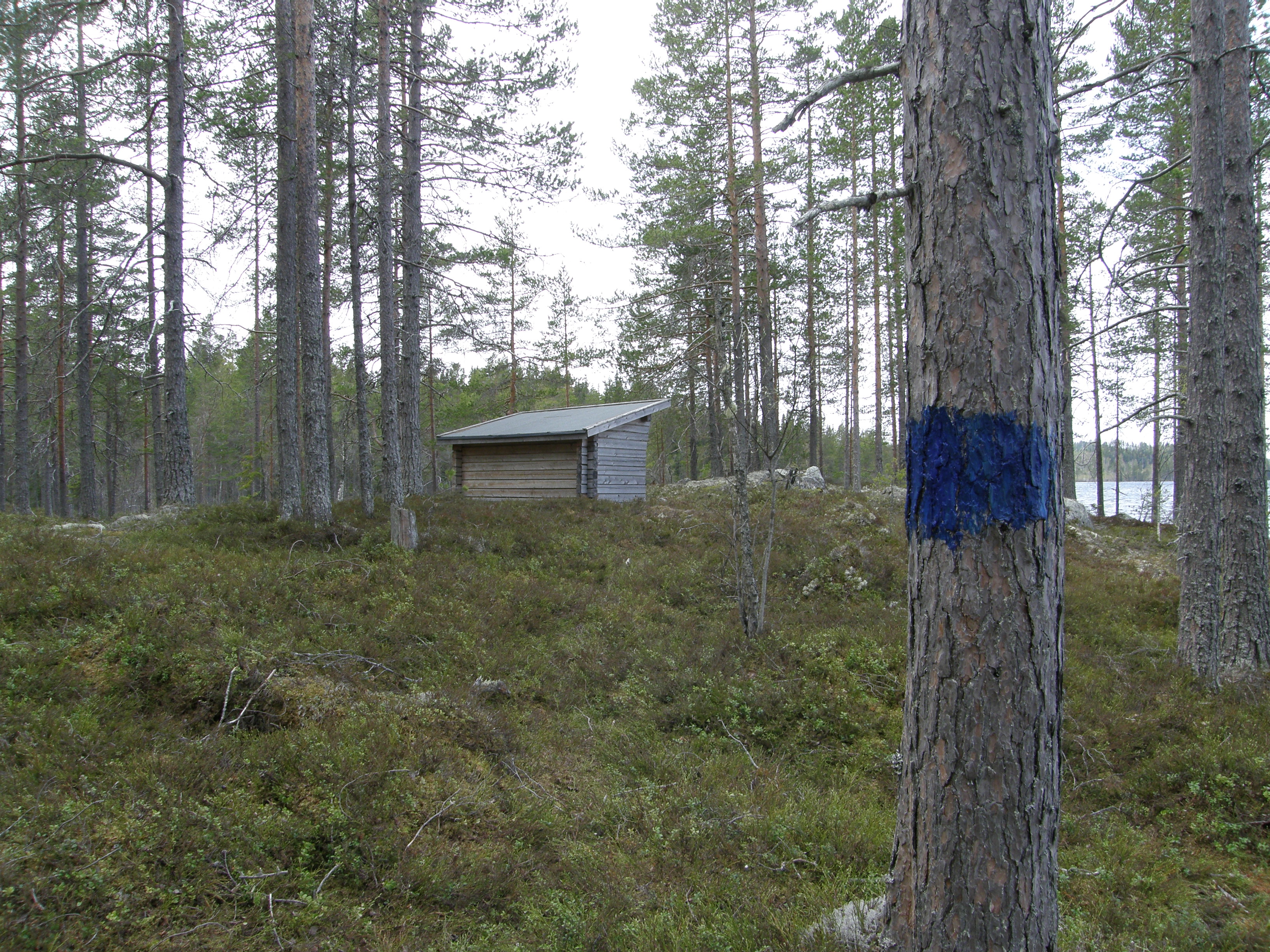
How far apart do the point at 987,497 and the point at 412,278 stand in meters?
15.7

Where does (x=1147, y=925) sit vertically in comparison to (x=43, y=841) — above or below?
below

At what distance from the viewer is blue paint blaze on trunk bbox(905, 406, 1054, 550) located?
6.69 feet

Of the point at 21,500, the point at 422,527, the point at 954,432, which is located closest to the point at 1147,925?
the point at 954,432

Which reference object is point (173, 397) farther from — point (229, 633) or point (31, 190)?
point (229, 633)

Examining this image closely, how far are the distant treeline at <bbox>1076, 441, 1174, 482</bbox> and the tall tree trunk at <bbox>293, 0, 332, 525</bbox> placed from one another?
18.4 metres

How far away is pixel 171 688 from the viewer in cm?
497

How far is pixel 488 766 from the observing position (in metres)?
4.96

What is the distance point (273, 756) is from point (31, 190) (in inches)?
595

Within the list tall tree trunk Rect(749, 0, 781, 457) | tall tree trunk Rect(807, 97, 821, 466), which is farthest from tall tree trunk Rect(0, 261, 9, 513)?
tall tree trunk Rect(807, 97, 821, 466)

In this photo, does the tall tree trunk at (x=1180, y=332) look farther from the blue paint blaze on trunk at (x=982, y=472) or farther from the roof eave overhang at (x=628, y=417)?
the blue paint blaze on trunk at (x=982, y=472)

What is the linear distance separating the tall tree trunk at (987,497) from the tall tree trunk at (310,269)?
991 cm

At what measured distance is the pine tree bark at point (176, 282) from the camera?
1198cm

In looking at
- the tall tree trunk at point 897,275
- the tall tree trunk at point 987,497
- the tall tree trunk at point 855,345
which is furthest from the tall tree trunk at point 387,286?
the tall tree trunk at point 855,345

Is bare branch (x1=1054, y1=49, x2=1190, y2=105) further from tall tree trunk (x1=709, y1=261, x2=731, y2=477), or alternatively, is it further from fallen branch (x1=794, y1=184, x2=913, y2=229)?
tall tree trunk (x1=709, y1=261, x2=731, y2=477)
